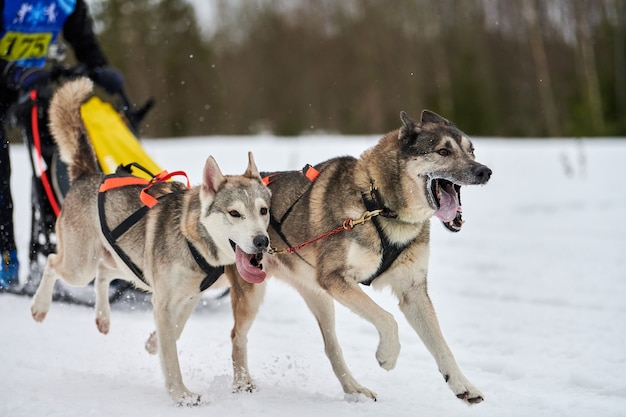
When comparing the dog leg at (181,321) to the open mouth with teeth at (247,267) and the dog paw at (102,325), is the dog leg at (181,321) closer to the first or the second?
the dog paw at (102,325)

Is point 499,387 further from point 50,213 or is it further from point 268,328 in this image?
point 50,213

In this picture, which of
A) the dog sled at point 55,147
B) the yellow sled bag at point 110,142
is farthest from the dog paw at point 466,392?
the yellow sled bag at point 110,142

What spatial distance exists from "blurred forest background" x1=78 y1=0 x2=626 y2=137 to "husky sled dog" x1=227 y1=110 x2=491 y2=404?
61.3 ft

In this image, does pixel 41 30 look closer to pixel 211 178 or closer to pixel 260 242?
pixel 211 178

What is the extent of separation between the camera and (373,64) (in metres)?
27.0

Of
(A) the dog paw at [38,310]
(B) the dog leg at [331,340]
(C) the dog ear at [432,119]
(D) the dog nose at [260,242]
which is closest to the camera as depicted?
(D) the dog nose at [260,242]

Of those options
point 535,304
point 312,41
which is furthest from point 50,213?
point 312,41

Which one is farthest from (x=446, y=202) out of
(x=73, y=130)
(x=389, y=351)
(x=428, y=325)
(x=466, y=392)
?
(x=73, y=130)

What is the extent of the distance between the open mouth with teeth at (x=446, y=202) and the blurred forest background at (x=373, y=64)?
18995 mm

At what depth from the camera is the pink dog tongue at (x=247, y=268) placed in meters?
3.49

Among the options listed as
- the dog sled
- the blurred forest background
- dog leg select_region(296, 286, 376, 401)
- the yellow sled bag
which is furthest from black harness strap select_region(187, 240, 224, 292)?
the blurred forest background

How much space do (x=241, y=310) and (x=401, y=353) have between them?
125cm

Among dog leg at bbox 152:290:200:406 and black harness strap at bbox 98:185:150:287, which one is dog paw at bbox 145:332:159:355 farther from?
dog leg at bbox 152:290:200:406

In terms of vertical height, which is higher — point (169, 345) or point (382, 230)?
point (382, 230)
